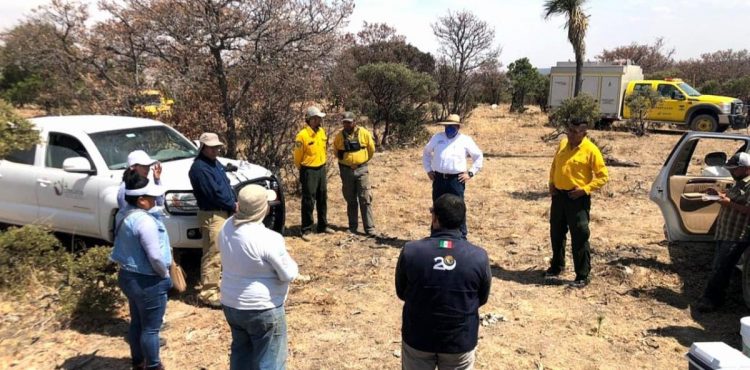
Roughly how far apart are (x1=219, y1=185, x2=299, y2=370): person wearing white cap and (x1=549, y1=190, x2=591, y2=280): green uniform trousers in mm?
3191

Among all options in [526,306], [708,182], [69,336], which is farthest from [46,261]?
[708,182]

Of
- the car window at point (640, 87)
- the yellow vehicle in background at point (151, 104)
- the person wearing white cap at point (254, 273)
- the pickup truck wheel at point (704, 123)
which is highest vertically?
the car window at point (640, 87)

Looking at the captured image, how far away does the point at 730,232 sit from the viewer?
15.2 feet

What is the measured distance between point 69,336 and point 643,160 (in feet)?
41.1

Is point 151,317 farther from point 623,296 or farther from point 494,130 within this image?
point 494,130

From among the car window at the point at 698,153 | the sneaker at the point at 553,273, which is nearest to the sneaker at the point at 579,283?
the sneaker at the point at 553,273

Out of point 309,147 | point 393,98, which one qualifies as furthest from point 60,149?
point 393,98

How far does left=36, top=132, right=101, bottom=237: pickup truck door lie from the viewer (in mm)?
5242

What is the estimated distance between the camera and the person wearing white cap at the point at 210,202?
4.43 m

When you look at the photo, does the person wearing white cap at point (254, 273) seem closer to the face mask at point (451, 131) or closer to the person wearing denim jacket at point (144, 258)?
the person wearing denim jacket at point (144, 258)

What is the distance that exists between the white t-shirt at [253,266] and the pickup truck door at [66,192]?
303cm

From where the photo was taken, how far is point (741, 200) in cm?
447

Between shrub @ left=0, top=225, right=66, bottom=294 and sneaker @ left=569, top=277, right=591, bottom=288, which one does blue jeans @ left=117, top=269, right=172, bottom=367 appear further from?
sneaker @ left=569, top=277, right=591, bottom=288

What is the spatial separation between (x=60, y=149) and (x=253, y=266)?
395 cm
